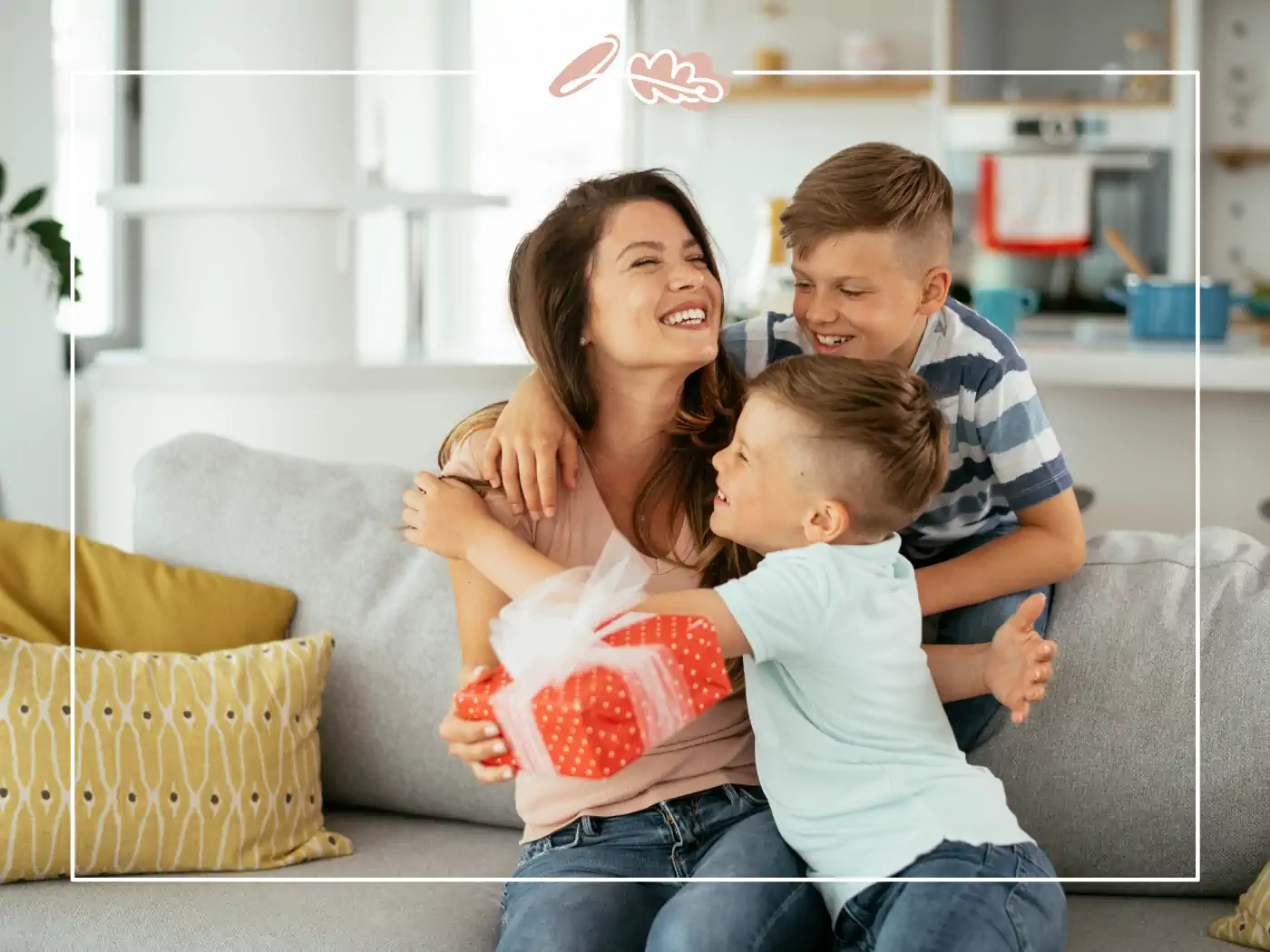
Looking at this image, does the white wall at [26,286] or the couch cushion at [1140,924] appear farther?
the white wall at [26,286]

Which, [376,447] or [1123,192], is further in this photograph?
[1123,192]

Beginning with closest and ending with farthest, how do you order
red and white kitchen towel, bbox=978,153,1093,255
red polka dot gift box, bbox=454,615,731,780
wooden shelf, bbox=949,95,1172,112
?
red polka dot gift box, bbox=454,615,731,780 < red and white kitchen towel, bbox=978,153,1093,255 < wooden shelf, bbox=949,95,1172,112

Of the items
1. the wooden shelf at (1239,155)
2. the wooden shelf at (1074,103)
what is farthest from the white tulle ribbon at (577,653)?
the wooden shelf at (1239,155)

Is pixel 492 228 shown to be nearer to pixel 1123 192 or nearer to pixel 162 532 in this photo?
pixel 162 532

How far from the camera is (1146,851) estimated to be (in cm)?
139

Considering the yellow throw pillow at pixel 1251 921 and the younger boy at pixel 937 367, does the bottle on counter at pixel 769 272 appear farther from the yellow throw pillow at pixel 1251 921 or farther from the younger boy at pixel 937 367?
the yellow throw pillow at pixel 1251 921

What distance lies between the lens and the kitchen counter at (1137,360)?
5.60 ft

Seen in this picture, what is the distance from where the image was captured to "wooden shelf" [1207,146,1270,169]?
4.30 m

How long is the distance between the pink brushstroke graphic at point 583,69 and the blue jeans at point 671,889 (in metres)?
0.66

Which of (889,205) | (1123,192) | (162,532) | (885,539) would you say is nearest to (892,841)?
(885,539)

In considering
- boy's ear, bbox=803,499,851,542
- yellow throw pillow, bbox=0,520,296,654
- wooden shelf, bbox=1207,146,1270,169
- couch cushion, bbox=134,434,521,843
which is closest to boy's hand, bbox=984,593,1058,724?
boy's ear, bbox=803,499,851,542

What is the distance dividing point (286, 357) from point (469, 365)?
0.28m

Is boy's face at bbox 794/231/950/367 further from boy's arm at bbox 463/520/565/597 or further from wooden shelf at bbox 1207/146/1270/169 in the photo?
wooden shelf at bbox 1207/146/1270/169

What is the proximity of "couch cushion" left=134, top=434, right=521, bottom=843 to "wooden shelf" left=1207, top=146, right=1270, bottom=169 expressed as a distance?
3.48 m
